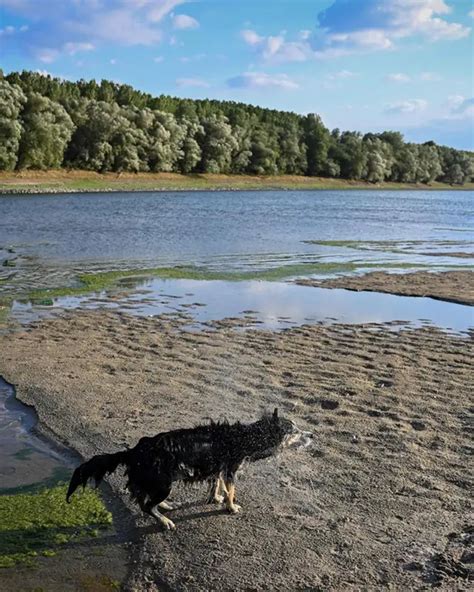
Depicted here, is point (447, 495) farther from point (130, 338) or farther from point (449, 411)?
point (130, 338)

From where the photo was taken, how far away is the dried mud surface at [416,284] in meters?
18.2

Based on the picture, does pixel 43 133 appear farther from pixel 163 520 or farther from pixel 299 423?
pixel 163 520

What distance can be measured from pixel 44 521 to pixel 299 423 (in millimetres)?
3394

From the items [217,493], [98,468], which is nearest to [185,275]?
[217,493]

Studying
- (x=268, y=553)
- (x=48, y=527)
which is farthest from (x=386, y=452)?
(x=48, y=527)

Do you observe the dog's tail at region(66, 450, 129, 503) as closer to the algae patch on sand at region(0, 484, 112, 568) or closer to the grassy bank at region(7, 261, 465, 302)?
the algae patch on sand at region(0, 484, 112, 568)

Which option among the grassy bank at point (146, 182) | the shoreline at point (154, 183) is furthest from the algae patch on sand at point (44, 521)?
the grassy bank at point (146, 182)

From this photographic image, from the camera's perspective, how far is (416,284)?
784 inches

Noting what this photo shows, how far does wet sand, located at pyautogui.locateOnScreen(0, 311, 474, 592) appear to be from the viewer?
5410mm

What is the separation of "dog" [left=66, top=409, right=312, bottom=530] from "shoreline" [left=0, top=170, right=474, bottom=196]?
6698cm

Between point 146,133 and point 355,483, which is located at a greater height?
point 146,133

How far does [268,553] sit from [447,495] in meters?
2.02

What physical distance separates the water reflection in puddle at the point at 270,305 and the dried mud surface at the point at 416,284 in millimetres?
584

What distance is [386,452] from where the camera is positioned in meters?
7.49
